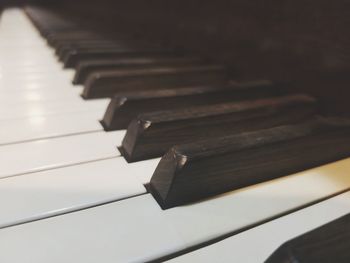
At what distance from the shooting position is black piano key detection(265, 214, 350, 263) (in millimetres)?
347

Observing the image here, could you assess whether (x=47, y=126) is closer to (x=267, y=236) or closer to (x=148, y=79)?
(x=148, y=79)

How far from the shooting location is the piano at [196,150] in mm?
452

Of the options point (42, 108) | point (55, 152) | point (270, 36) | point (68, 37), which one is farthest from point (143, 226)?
point (68, 37)

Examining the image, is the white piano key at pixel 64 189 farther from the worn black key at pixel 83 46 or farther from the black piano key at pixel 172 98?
the worn black key at pixel 83 46

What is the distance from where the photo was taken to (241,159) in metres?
0.56

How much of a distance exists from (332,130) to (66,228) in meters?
0.44

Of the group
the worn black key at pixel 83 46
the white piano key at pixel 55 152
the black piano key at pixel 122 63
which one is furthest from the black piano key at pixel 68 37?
the white piano key at pixel 55 152

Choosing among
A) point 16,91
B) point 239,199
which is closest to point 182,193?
point 239,199

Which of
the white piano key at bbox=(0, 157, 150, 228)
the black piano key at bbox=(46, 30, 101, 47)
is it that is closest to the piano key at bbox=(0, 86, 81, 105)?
the white piano key at bbox=(0, 157, 150, 228)

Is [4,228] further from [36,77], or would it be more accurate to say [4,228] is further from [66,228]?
[36,77]

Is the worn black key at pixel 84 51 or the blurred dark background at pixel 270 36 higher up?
the blurred dark background at pixel 270 36

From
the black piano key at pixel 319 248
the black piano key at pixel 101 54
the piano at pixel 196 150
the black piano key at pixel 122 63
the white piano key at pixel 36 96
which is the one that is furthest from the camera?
the black piano key at pixel 101 54

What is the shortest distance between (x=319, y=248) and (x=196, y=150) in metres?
0.23

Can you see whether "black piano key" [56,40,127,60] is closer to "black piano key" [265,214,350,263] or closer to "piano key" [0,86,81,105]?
"piano key" [0,86,81,105]
